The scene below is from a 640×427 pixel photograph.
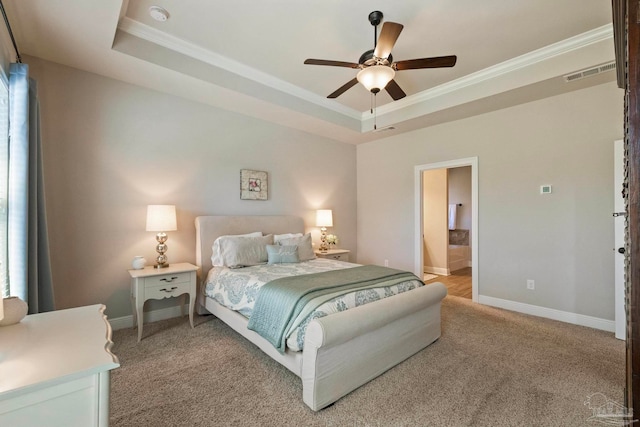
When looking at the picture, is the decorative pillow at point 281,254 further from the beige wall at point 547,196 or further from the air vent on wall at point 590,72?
the air vent on wall at point 590,72

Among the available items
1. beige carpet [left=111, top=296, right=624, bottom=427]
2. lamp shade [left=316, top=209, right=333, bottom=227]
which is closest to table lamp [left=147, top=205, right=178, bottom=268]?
beige carpet [left=111, top=296, right=624, bottom=427]

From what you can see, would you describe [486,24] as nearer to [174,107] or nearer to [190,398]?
[174,107]

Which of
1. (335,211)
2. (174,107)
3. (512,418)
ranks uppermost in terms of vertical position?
(174,107)

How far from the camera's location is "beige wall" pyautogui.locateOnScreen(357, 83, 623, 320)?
3205mm

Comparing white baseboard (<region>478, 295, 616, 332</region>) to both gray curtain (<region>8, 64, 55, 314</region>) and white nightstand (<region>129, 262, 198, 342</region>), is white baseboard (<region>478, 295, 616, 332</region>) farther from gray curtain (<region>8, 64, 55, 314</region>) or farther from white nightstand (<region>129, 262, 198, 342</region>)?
gray curtain (<region>8, 64, 55, 314</region>)

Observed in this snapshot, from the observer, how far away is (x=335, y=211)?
5.46 metres

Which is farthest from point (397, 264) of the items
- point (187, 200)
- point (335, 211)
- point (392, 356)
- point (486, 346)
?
point (187, 200)

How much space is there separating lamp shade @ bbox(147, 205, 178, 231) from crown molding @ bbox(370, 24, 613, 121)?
348cm

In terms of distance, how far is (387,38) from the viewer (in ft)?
7.12

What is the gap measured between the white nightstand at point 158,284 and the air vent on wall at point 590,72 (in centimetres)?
449

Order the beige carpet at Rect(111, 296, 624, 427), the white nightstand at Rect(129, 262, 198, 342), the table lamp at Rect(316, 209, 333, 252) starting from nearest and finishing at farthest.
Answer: the beige carpet at Rect(111, 296, 624, 427) → the white nightstand at Rect(129, 262, 198, 342) → the table lamp at Rect(316, 209, 333, 252)

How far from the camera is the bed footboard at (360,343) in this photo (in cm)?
187

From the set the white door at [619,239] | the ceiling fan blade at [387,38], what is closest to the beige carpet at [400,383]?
the white door at [619,239]

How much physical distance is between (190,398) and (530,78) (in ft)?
14.4
